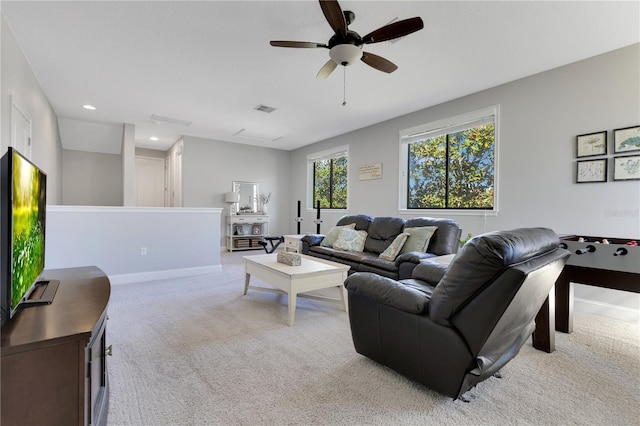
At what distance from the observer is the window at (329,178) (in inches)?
257

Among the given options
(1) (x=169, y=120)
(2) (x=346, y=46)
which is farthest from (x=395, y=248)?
(1) (x=169, y=120)

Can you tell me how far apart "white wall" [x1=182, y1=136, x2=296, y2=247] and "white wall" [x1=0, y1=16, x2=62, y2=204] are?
7.25 feet

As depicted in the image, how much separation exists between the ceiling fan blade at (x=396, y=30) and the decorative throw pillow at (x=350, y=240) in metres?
2.60

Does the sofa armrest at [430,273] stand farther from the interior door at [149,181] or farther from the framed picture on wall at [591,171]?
the interior door at [149,181]

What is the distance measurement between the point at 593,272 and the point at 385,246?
2.14 m

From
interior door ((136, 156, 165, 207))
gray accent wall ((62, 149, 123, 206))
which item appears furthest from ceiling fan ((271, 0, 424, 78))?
interior door ((136, 156, 165, 207))

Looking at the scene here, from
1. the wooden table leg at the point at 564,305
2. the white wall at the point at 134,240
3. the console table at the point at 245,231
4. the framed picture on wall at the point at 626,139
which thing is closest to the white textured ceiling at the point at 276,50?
the framed picture on wall at the point at 626,139

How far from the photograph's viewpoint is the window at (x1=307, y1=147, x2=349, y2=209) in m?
6.53

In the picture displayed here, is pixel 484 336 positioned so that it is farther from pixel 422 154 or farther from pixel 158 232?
pixel 158 232

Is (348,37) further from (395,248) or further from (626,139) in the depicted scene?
(626,139)

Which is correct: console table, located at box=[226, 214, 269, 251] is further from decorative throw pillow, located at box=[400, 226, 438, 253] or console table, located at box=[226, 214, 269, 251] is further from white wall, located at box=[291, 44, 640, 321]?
white wall, located at box=[291, 44, 640, 321]

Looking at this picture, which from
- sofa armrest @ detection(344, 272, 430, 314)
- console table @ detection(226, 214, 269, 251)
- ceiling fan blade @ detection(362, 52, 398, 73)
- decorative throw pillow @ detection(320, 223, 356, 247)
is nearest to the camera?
sofa armrest @ detection(344, 272, 430, 314)

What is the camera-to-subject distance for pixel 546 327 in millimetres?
2168

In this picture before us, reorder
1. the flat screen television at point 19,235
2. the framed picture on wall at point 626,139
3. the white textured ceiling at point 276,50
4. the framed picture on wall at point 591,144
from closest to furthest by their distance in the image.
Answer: the flat screen television at point 19,235, the white textured ceiling at point 276,50, the framed picture on wall at point 626,139, the framed picture on wall at point 591,144
